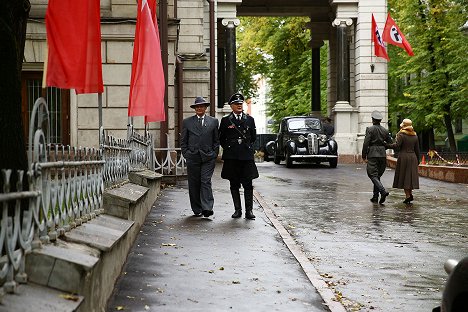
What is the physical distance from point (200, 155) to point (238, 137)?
0.75m

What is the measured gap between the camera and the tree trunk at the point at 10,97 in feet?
24.3

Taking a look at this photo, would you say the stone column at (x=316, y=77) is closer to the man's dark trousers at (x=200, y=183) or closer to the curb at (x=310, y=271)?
the curb at (x=310, y=271)

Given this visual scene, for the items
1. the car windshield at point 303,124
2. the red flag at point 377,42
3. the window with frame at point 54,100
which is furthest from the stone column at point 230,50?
the window with frame at point 54,100

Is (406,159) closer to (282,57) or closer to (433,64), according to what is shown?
(433,64)

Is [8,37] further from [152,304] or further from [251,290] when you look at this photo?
[251,290]

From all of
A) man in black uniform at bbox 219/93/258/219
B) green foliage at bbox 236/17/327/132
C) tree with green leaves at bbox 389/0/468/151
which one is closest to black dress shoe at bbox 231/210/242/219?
man in black uniform at bbox 219/93/258/219

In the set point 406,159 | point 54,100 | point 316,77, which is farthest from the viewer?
point 316,77

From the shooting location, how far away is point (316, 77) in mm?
52562

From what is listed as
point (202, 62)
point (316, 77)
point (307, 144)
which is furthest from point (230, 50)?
point (307, 144)

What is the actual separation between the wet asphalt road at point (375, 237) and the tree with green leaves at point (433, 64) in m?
23.3

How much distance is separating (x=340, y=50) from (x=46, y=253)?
38854mm

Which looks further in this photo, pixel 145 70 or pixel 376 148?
pixel 376 148

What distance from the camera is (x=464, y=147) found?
6272cm

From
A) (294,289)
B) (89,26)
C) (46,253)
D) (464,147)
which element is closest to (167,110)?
(89,26)
